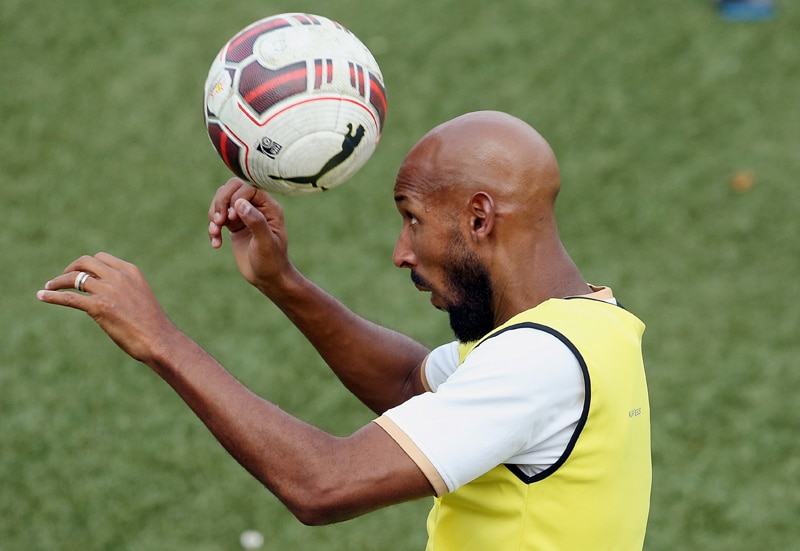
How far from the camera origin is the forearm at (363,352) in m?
3.68

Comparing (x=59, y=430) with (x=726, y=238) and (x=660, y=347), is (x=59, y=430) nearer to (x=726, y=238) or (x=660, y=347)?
(x=660, y=347)

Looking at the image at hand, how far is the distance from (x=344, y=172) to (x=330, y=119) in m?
0.21

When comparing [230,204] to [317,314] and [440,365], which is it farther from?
[440,365]

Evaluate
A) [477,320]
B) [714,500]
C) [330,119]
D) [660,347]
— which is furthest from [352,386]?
[660,347]

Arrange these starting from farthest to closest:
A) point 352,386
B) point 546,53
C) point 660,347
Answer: point 546,53
point 660,347
point 352,386

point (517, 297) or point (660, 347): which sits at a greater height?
point (517, 297)

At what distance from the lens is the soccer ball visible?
3.09 meters

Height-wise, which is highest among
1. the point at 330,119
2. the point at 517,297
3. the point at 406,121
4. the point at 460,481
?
the point at 330,119

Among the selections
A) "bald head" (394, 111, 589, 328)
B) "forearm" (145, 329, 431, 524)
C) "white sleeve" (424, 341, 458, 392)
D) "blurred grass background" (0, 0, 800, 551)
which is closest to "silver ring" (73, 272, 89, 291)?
"forearm" (145, 329, 431, 524)

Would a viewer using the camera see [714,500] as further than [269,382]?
No

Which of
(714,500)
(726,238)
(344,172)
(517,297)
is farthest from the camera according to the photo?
(726,238)

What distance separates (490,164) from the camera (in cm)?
294

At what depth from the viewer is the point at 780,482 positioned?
19.6 ft

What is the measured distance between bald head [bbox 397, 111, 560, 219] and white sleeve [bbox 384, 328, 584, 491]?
462 millimetres
